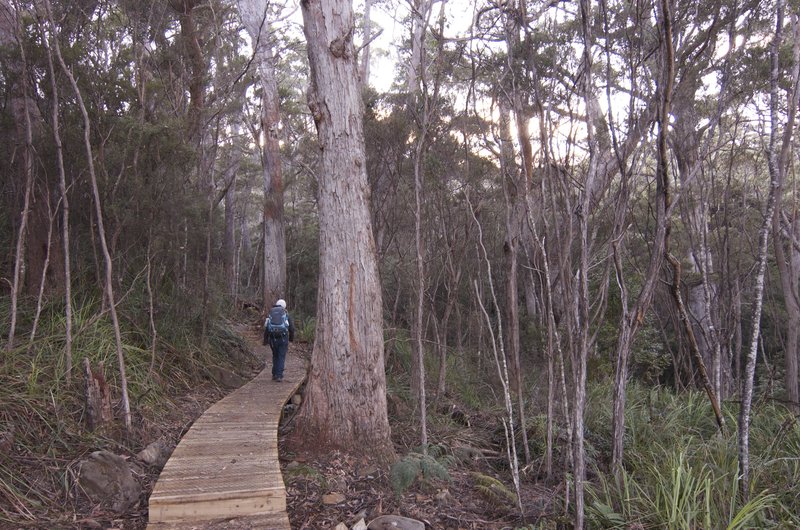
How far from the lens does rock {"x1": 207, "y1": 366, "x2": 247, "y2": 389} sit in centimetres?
877

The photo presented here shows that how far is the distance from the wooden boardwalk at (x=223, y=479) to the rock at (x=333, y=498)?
49cm

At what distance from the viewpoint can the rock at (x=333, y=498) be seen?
498cm

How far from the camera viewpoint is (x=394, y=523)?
445 cm

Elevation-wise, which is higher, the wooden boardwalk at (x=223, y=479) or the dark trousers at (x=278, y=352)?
the dark trousers at (x=278, y=352)

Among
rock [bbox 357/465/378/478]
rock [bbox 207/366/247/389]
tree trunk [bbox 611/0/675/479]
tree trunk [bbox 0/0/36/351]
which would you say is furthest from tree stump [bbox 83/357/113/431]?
tree trunk [bbox 611/0/675/479]

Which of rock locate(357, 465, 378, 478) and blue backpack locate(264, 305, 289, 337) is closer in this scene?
rock locate(357, 465, 378, 478)

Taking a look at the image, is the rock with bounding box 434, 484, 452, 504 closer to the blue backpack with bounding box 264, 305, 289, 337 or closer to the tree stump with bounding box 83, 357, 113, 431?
the tree stump with bounding box 83, 357, 113, 431

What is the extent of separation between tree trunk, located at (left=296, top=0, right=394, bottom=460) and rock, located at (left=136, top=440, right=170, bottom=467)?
1.35 m

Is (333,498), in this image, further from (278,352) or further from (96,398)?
(278,352)

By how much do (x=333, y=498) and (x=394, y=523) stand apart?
80 cm

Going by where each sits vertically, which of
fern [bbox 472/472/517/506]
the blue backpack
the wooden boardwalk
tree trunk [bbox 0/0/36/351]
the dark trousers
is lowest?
fern [bbox 472/472/517/506]

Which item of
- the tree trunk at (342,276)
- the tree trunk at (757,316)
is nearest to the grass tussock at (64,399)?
the tree trunk at (342,276)

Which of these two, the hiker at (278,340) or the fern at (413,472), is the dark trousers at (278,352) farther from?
the fern at (413,472)

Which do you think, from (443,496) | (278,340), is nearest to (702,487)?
(443,496)
